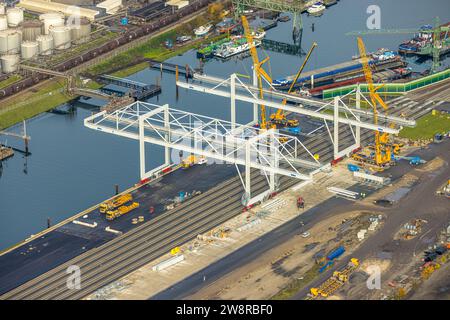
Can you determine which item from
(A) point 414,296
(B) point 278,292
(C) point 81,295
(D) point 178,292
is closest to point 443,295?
(A) point 414,296

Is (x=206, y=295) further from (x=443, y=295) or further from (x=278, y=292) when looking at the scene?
(x=443, y=295)

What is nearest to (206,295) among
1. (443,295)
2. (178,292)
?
(178,292)
